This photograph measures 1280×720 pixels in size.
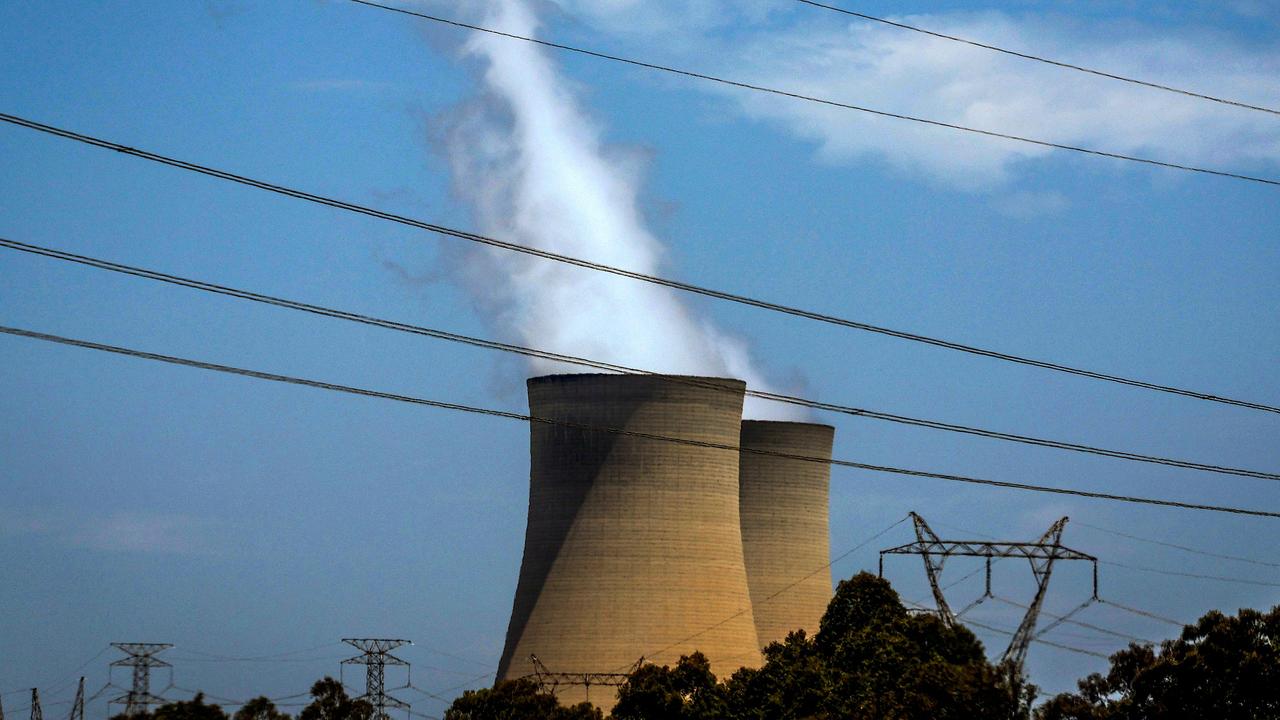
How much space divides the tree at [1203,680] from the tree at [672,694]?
6.87m

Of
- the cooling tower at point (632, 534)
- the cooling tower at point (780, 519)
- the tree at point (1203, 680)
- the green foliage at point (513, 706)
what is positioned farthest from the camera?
the cooling tower at point (780, 519)

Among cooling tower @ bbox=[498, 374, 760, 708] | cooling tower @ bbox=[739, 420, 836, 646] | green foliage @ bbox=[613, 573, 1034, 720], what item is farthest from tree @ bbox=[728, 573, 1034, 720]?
cooling tower @ bbox=[739, 420, 836, 646]

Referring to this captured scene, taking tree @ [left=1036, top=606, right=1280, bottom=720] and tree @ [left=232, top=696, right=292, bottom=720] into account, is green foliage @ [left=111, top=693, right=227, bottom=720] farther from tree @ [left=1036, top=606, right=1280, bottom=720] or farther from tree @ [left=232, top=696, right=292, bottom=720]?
tree @ [left=1036, top=606, right=1280, bottom=720]

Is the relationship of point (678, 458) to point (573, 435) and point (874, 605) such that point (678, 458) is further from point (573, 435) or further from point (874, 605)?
point (874, 605)

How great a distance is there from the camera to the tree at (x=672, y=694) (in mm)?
34000

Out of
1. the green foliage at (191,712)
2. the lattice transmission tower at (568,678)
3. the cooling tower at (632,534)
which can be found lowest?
the green foliage at (191,712)

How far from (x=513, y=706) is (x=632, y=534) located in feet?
16.1

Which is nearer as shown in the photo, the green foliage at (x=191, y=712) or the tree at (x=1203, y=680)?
the green foliage at (x=191, y=712)

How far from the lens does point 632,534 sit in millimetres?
38281

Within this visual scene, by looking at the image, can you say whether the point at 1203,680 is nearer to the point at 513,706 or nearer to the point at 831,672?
the point at 831,672

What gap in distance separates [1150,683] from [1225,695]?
4.30 feet

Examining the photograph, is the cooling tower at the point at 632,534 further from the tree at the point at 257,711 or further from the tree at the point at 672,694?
the tree at the point at 257,711

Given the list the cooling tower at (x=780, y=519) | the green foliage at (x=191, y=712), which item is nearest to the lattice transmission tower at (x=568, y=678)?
the cooling tower at (x=780, y=519)

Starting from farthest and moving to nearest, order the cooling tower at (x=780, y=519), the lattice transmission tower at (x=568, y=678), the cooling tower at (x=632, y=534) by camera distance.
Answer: the cooling tower at (x=780, y=519)
the lattice transmission tower at (x=568, y=678)
the cooling tower at (x=632, y=534)
